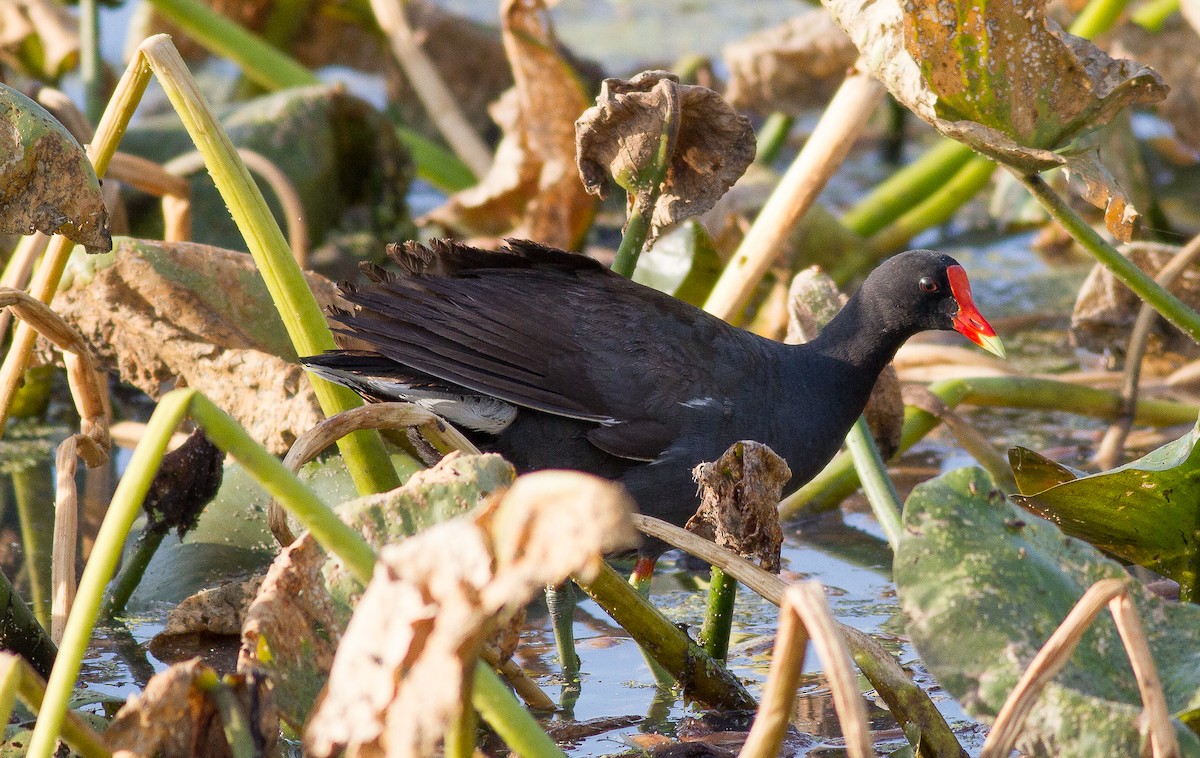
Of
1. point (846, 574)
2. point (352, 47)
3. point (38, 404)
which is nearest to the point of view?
point (846, 574)

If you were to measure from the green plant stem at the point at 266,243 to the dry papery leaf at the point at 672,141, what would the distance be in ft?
Result: 1.77

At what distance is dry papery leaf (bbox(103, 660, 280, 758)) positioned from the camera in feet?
4.17

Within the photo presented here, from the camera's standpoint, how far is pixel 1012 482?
104 inches

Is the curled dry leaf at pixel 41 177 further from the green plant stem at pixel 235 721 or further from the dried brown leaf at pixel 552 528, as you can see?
the dried brown leaf at pixel 552 528

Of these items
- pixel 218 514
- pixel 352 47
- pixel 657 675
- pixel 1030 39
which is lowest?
pixel 657 675

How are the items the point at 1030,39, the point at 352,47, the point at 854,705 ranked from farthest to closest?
the point at 352,47 → the point at 1030,39 → the point at 854,705

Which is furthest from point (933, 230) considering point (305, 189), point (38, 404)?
point (38, 404)

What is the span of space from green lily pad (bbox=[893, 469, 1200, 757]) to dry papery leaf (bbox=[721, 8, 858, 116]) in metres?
2.68

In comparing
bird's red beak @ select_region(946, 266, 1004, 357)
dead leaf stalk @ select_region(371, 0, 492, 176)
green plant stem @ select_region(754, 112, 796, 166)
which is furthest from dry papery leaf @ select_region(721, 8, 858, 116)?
bird's red beak @ select_region(946, 266, 1004, 357)

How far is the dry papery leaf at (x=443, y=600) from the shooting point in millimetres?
969

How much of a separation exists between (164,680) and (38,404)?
2125mm

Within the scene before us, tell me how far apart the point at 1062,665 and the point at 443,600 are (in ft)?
1.72

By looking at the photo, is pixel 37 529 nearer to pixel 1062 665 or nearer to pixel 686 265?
pixel 686 265

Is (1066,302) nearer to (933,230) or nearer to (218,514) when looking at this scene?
(933,230)
